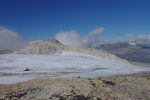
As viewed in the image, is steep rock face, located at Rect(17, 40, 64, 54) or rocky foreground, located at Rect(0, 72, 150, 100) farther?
steep rock face, located at Rect(17, 40, 64, 54)

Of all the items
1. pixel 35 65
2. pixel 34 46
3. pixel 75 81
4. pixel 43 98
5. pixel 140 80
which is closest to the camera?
pixel 43 98

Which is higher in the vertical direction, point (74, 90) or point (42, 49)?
point (42, 49)

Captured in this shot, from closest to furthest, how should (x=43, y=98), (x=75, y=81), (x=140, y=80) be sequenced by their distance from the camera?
1. (x=43, y=98)
2. (x=75, y=81)
3. (x=140, y=80)

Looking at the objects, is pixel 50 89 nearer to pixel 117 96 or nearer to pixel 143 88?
pixel 117 96

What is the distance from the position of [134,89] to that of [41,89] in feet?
19.0

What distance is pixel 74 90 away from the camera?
1362cm

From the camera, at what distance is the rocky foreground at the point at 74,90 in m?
13.1

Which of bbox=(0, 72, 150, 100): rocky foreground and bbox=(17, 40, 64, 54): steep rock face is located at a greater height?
bbox=(17, 40, 64, 54): steep rock face

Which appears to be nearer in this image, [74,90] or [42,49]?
[74,90]

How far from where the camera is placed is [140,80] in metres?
17.6

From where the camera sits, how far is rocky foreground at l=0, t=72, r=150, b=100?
13148mm

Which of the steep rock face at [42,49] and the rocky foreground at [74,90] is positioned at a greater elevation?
the steep rock face at [42,49]

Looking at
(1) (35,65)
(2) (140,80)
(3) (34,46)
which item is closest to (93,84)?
(2) (140,80)

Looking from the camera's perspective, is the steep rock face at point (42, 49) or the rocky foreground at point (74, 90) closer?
the rocky foreground at point (74, 90)
